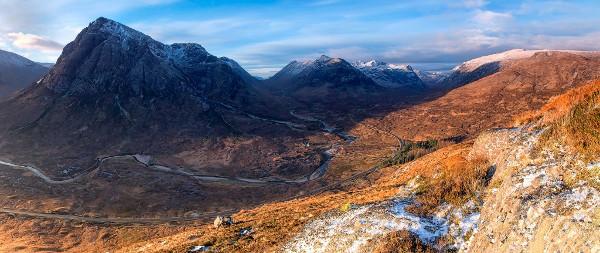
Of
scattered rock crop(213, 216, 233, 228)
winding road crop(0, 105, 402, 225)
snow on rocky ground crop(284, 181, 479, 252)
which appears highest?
snow on rocky ground crop(284, 181, 479, 252)

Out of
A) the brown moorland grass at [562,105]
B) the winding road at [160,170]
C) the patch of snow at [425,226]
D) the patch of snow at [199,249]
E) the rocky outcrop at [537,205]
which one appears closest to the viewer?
the rocky outcrop at [537,205]

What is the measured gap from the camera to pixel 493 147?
102 ft

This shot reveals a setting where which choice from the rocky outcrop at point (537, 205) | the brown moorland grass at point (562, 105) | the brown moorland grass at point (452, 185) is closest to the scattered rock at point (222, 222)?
the brown moorland grass at point (452, 185)

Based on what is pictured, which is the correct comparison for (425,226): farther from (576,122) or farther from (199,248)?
(199,248)

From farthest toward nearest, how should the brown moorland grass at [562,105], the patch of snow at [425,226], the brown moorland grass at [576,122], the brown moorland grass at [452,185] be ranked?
the brown moorland grass at [452,185] → the brown moorland grass at [562,105] → the patch of snow at [425,226] → the brown moorland grass at [576,122]

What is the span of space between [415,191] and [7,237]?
10338cm

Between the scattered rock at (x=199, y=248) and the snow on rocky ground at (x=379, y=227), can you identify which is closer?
the snow on rocky ground at (x=379, y=227)

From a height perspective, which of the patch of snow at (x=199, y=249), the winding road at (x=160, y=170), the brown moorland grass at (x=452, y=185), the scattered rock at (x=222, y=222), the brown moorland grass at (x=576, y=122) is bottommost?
the winding road at (x=160, y=170)

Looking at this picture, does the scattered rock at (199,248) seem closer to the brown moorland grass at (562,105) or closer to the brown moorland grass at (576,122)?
the brown moorland grass at (576,122)

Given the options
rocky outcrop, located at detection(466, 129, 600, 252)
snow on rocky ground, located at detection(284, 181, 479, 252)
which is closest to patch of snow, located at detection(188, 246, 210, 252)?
snow on rocky ground, located at detection(284, 181, 479, 252)

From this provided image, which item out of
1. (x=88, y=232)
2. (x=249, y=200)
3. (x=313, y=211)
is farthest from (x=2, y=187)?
(x=313, y=211)

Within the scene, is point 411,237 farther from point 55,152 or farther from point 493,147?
point 55,152

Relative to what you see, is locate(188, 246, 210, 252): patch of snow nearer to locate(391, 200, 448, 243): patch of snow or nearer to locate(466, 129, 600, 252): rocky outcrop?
locate(391, 200, 448, 243): patch of snow

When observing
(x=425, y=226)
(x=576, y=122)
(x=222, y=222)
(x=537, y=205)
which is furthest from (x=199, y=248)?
(x=576, y=122)
